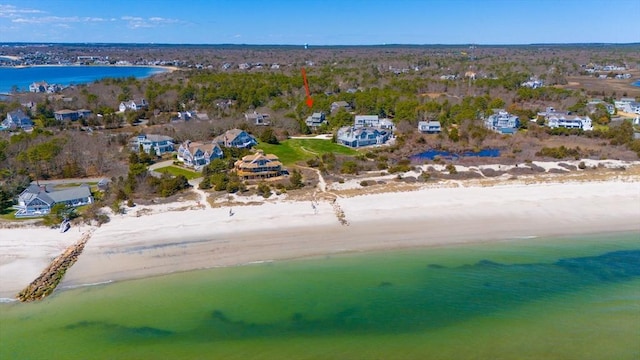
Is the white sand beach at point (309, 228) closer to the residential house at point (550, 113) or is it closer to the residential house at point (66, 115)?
the residential house at point (550, 113)

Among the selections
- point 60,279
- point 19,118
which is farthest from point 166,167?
point 19,118

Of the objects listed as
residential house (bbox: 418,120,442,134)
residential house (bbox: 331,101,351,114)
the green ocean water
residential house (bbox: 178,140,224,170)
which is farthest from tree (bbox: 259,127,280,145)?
the green ocean water

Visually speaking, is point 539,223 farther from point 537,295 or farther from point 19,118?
point 19,118

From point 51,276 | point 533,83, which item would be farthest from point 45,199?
point 533,83

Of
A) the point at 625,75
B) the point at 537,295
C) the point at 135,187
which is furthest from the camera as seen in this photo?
the point at 625,75

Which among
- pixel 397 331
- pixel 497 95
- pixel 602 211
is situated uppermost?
pixel 497 95
